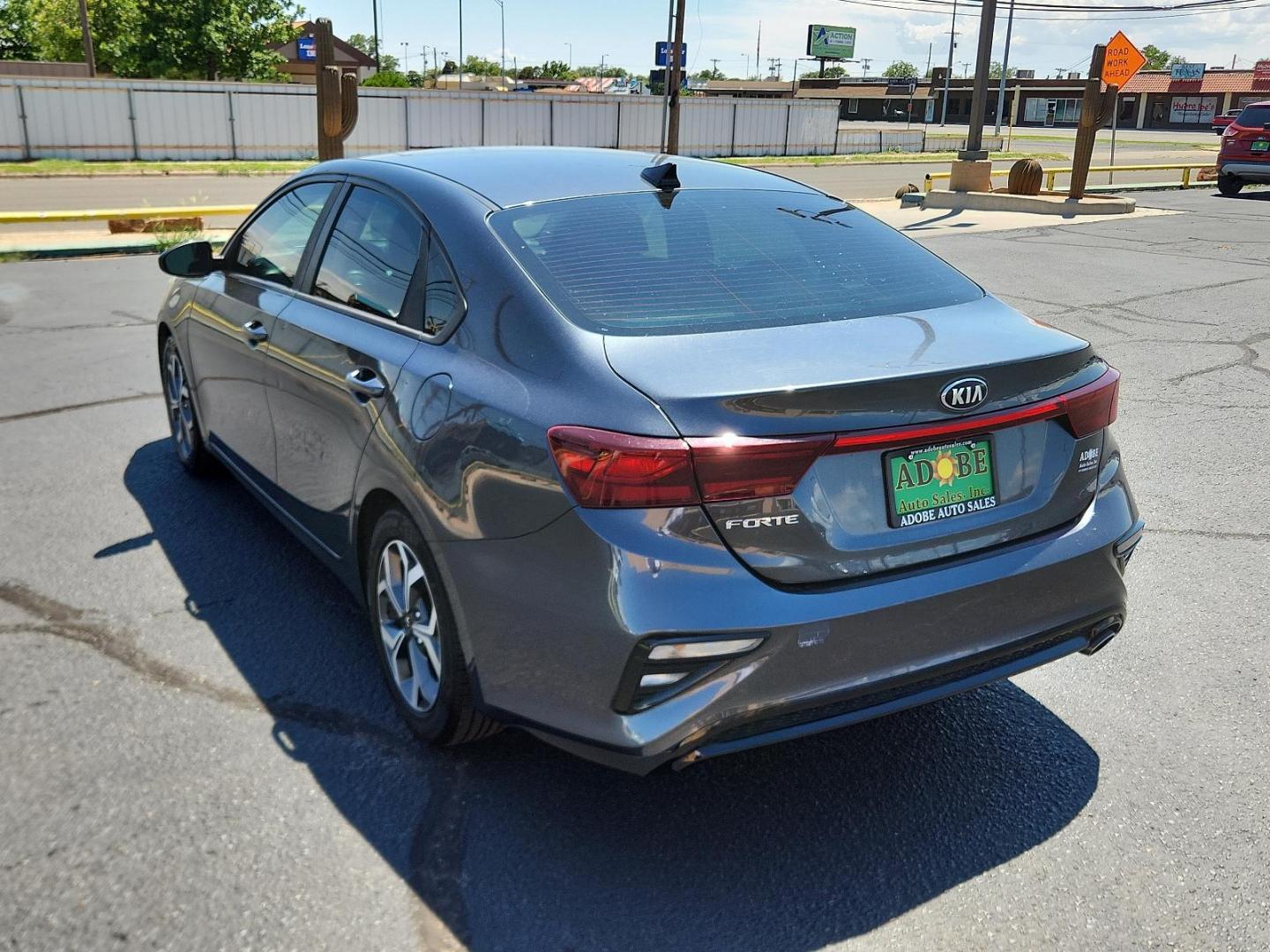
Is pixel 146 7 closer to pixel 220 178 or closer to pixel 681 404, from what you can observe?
pixel 220 178

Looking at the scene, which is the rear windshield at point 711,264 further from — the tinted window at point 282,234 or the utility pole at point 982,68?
the utility pole at point 982,68

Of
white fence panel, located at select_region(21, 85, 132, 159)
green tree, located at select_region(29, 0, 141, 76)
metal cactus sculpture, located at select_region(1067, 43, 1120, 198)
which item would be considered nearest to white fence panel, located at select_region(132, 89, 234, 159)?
white fence panel, located at select_region(21, 85, 132, 159)

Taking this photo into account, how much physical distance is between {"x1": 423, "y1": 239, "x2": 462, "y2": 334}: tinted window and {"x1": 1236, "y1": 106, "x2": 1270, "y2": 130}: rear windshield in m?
26.4

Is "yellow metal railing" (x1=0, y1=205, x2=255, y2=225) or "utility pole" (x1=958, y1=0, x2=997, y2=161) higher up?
"utility pole" (x1=958, y1=0, x2=997, y2=161)

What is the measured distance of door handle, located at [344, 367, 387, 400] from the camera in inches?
134

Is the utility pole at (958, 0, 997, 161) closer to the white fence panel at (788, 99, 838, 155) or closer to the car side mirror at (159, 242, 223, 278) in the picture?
the car side mirror at (159, 242, 223, 278)

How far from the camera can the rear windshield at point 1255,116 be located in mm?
24859

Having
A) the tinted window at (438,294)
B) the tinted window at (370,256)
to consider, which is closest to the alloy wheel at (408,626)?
the tinted window at (438,294)

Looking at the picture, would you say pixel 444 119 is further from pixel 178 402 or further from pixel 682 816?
pixel 682 816

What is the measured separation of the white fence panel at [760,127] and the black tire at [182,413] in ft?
148

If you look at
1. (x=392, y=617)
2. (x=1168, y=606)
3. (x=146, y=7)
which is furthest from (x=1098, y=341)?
(x=146, y=7)

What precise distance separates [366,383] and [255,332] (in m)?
1.13

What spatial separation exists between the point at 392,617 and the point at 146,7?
181ft

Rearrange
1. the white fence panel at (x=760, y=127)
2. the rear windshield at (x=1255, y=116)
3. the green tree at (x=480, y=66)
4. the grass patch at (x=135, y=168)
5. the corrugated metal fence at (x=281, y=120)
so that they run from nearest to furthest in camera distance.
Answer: the rear windshield at (x=1255, y=116) → the grass patch at (x=135, y=168) → the corrugated metal fence at (x=281, y=120) → the white fence panel at (x=760, y=127) → the green tree at (x=480, y=66)
